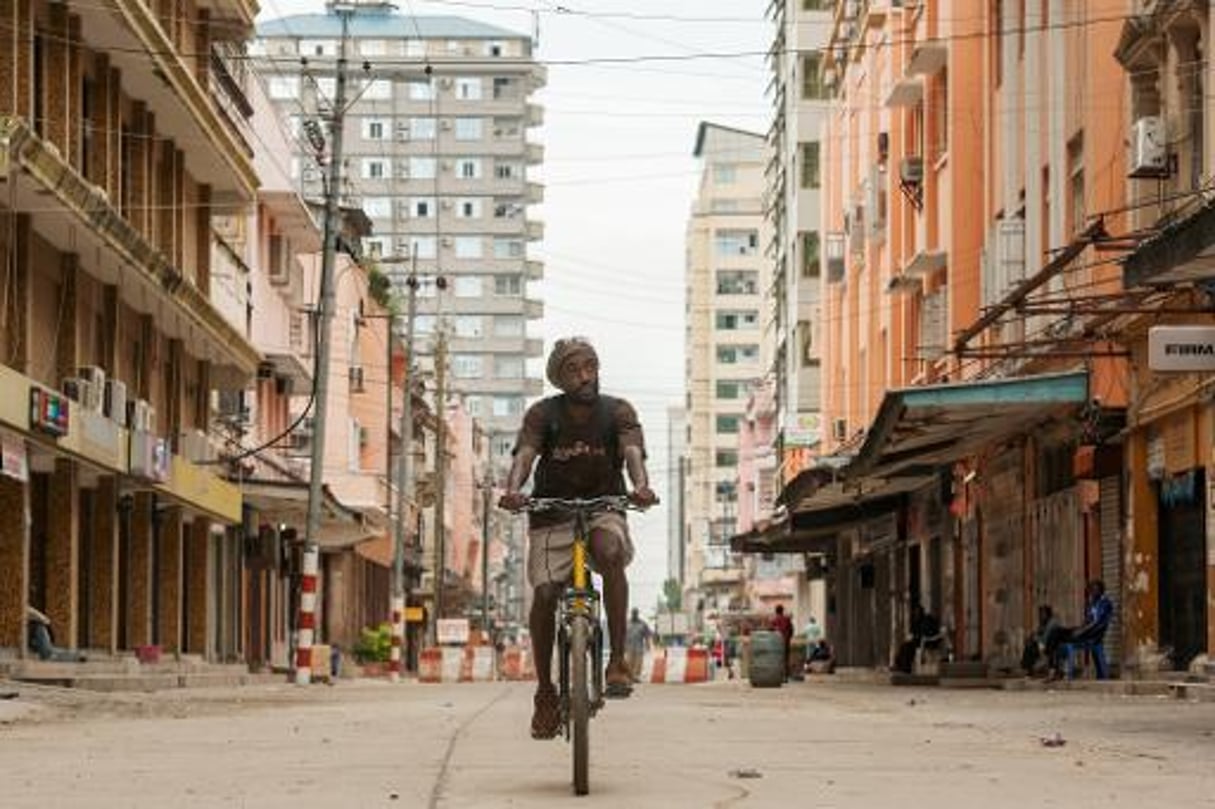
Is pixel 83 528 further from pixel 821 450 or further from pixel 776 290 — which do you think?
pixel 776 290

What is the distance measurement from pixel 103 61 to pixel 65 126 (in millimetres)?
3658

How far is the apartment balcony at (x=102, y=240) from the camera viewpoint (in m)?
28.4

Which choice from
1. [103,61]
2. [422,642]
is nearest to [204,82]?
[103,61]

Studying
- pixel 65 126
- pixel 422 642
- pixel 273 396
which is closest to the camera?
pixel 65 126

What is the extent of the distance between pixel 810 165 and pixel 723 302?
86.6 meters

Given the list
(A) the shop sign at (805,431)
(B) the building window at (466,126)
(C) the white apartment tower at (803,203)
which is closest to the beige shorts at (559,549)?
(A) the shop sign at (805,431)

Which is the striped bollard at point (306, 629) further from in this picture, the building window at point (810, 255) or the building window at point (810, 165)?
the building window at point (810, 165)

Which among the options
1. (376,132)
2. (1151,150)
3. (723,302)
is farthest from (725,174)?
(1151,150)

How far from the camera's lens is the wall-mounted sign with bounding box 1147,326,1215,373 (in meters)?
19.5

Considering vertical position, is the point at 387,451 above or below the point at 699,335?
below

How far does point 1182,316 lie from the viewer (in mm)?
27156

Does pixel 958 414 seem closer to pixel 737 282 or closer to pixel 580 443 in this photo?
pixel 580 443

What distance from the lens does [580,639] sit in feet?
36.8

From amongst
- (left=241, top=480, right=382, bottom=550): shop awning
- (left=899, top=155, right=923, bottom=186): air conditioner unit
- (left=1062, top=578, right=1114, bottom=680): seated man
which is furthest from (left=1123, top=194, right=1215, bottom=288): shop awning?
(left=241, top=480, right=382, bottom=550): shop awning
